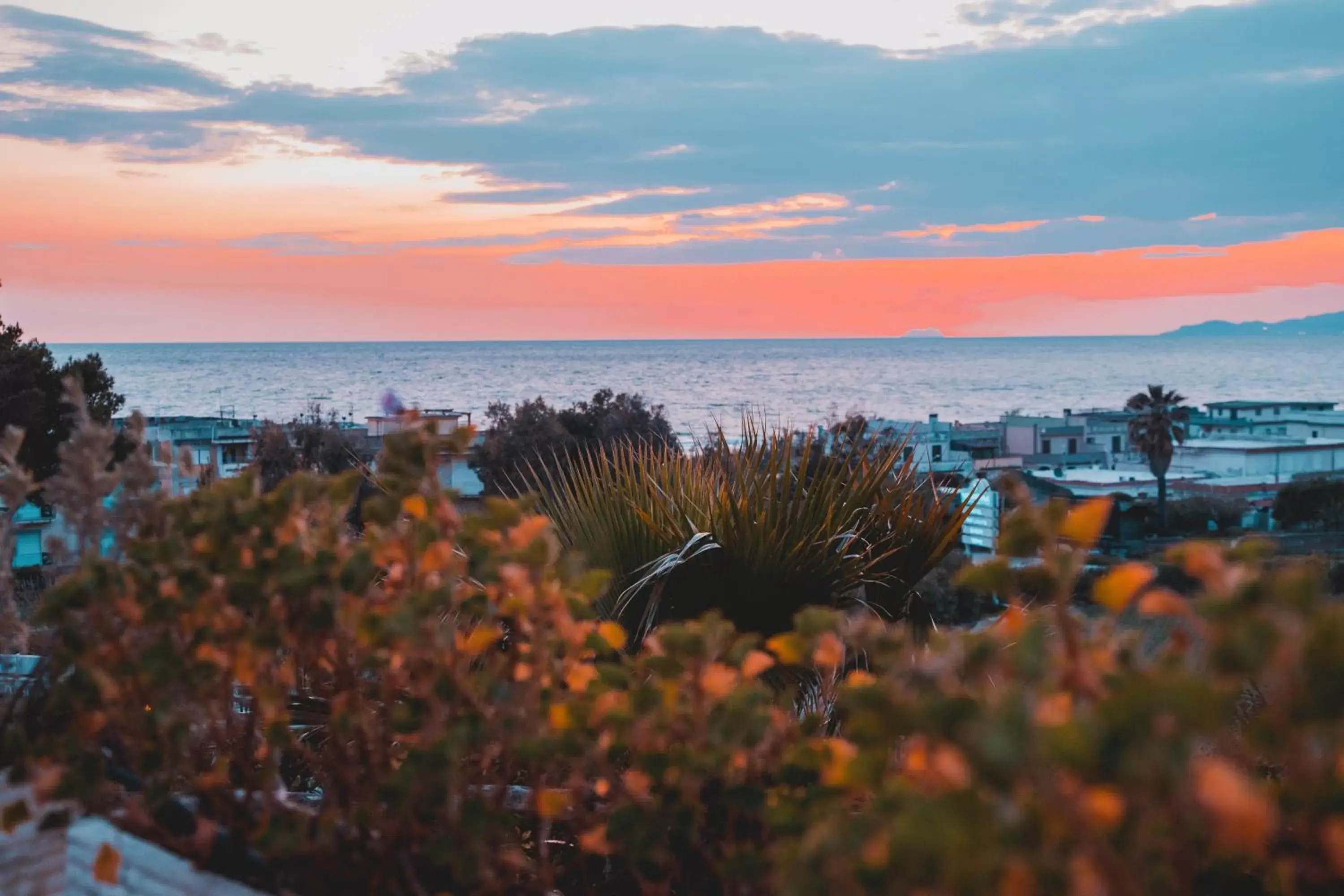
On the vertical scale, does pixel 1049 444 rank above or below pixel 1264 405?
below

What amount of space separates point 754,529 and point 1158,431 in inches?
1809

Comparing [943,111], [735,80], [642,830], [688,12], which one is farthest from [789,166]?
[642,830]

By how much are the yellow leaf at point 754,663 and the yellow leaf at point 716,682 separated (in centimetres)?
3

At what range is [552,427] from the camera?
1454 inches

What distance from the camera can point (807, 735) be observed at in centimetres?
203

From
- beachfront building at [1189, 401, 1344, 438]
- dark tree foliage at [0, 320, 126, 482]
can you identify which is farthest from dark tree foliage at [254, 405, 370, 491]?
beachfront building at [1189, 401, 1344, 438]

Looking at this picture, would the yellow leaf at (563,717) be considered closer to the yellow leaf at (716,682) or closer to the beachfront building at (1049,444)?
the yellow leaf at (716,682)

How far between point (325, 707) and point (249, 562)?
1130mm

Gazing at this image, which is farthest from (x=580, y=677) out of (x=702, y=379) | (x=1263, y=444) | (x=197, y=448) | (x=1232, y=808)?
(x=702, y=379)

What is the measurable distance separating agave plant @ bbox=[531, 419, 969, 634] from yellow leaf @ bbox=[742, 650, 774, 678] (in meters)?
1.80

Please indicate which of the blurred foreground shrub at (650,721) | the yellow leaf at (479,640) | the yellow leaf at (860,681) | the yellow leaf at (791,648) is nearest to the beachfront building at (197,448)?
the blurred foreground shrub at (650,721)

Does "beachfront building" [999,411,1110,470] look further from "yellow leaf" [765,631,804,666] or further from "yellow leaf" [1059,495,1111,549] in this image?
"yellow leaf" [1059,495,1111,549]

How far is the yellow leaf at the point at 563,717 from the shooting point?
1703 millimetres

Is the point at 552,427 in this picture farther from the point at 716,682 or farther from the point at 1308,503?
the point at 716,682
